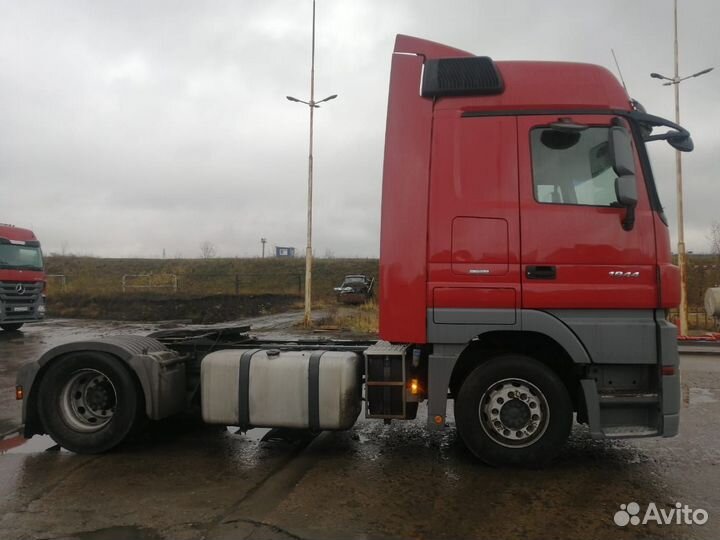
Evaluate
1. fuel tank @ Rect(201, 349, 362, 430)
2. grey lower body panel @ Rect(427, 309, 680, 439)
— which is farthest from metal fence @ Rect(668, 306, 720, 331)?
fuel tank @ Rect(201, 349, 362, 430)

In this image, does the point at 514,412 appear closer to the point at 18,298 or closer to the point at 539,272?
the point at 539,272

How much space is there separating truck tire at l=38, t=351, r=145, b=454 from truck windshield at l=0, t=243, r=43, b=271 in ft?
47.3

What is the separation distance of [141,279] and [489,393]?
39530 millimetres

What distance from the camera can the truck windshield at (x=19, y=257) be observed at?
17250 mm

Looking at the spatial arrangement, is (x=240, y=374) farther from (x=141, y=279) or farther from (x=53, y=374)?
(x=141, y=279)

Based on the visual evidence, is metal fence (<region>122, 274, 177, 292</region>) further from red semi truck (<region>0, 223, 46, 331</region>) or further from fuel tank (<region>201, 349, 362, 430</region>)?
fuel tank (<region>201, 349, 362, 430</region>)

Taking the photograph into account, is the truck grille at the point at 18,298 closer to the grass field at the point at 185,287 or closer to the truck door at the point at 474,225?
the grass field at the point at 185,287

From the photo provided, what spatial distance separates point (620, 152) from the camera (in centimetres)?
432

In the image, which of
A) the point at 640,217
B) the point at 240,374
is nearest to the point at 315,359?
the point at 240,374

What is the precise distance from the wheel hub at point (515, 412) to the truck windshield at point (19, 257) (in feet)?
57.6

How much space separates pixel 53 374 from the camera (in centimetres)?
531

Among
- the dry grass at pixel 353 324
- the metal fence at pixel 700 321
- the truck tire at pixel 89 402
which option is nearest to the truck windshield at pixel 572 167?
the truck tire at pixel 89 402

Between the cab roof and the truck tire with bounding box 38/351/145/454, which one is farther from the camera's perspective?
the truck tire with bounding box 38/351/145/454

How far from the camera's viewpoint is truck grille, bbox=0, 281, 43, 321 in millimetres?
17109
